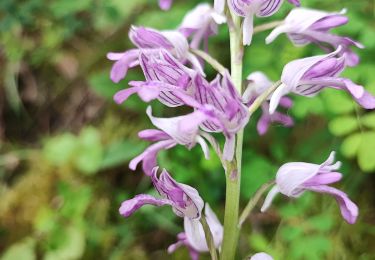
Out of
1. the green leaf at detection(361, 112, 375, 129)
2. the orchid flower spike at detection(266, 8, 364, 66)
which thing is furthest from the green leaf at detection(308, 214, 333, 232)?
the orchid flower spike at detection(266, 8, 364, 66)

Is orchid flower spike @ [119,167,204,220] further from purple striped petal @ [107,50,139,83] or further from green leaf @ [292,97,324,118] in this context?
green leaf @ [292,97,324,118]

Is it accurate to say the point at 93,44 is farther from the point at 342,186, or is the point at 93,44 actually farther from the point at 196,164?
the point at 342,186

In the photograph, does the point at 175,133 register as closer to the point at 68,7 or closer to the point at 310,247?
the point at 310,247

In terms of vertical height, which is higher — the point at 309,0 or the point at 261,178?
the point at 309,0

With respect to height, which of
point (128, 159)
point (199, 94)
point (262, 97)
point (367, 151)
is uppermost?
point (199, 94)

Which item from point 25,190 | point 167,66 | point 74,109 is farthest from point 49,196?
point 167,66

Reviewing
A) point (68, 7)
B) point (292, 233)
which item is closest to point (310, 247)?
point (292, 233)
